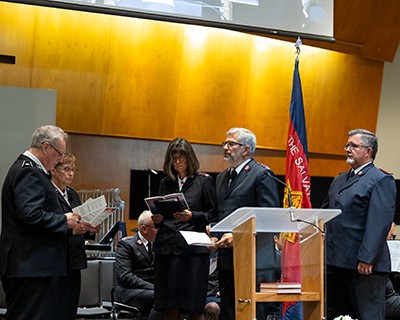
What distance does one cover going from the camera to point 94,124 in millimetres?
8297

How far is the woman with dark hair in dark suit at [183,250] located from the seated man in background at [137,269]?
410 millimetres

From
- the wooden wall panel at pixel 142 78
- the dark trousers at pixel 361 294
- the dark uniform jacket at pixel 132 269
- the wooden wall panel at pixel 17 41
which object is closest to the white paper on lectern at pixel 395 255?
the dark trousers at pixel 361 294

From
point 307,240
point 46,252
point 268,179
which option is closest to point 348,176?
point 268,179

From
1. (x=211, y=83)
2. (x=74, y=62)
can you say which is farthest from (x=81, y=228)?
(x=211, y=83)

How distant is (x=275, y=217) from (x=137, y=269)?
7.47ft

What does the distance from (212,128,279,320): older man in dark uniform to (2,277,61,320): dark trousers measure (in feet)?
3.53

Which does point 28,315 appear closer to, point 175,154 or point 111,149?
point 175,154

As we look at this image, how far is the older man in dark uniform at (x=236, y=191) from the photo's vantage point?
15.0 feet

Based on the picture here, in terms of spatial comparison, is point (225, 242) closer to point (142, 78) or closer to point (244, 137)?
point (244, 137)

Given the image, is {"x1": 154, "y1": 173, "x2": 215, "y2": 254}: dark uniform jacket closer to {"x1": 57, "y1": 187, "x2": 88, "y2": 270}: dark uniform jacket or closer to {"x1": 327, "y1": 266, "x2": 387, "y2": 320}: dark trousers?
{"x1": 57, "y1": 187, "x2": 88, "y2": 270}: dark uniform jacket

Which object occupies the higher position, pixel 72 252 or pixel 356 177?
pixel 356 177

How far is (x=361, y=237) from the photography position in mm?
4598

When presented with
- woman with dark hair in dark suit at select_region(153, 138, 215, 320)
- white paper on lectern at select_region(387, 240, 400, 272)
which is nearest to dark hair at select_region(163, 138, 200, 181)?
woman with dark hair in dark suit at select_region(153, 138, 215, 320)

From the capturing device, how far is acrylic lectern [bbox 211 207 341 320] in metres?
3.76
